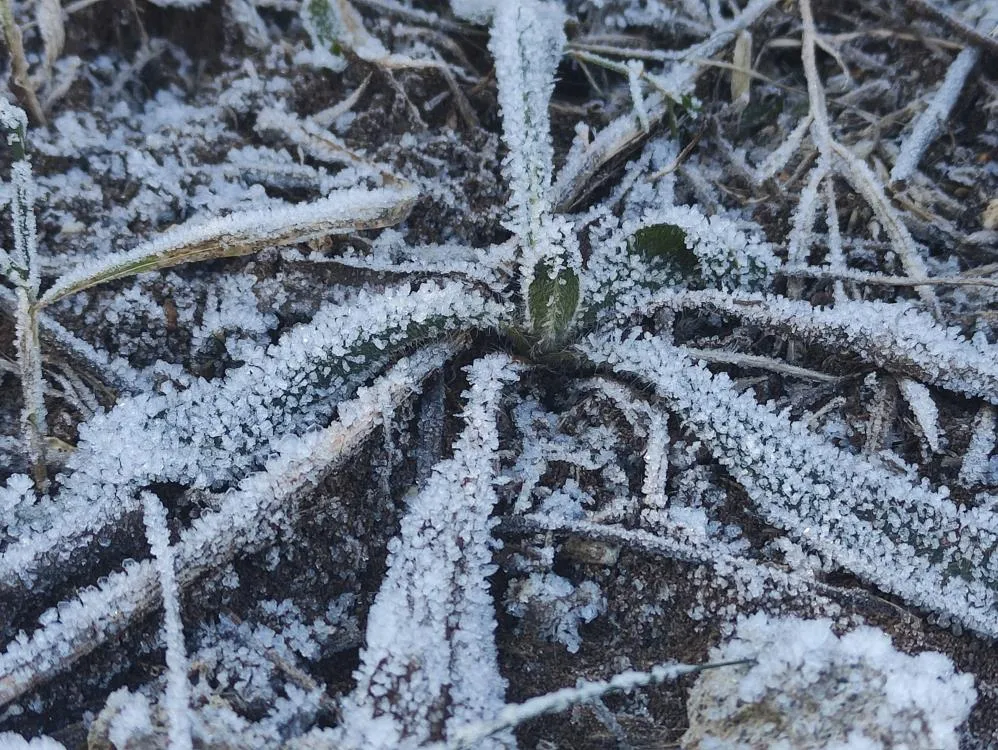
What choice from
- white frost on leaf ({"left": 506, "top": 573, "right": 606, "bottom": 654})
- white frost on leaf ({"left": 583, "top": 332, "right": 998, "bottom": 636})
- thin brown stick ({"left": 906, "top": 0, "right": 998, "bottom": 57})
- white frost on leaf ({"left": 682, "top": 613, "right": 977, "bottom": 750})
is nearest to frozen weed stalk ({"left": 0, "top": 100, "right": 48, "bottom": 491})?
white frost on leaf ({"left": 506, "top": 573, "right": 606, "bottom": 654})

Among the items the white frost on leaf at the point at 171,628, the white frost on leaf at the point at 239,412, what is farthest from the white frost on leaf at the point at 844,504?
the white frost on leaf at the point at 171,628

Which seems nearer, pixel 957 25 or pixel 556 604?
pixel 556 604

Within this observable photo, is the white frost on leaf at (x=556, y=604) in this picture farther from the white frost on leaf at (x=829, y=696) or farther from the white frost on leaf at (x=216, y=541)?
the white frost on leaf at (x=216, y=541)

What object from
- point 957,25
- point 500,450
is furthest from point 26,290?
point 957,25

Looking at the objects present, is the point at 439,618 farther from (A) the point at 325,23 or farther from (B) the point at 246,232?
(A) the point at 325,23

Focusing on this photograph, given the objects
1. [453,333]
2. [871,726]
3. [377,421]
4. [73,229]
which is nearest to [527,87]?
[453,333]

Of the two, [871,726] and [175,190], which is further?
[175,190]

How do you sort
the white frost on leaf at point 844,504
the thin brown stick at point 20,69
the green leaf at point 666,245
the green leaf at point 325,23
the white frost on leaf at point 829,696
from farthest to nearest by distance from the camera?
the green leaf at point 325,23
the thin brown stick at point 20,69
the green leaf at point 666,245
the white frost on leaf at point 844,504
the white frost on leaf at point 829,696

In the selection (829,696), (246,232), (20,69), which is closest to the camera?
(829,696)

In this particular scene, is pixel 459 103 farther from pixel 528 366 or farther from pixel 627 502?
pixel 627 502
